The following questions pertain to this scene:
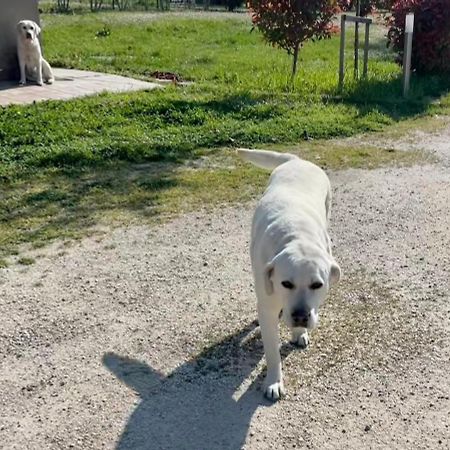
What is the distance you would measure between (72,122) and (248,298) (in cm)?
496

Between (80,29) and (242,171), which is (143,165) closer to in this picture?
(242,171)

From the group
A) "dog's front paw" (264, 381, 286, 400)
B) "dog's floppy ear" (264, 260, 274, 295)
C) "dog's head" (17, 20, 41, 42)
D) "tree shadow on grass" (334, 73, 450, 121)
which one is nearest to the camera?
"dog's floppy ear" (264, 260, 274, 295)

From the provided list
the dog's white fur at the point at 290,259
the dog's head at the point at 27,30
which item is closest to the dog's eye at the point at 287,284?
the dog's white fur at the point at 290,259

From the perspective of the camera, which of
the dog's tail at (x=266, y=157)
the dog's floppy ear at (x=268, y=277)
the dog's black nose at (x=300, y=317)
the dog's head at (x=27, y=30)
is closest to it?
the dog's black nose at (x=300, y=317)

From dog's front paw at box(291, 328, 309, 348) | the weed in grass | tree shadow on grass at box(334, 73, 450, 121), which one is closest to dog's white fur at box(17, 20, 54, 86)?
tree shadow on grass at box(334, 73, 450, 121)

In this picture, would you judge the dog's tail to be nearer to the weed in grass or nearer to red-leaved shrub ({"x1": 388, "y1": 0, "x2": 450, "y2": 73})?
the weed in grass

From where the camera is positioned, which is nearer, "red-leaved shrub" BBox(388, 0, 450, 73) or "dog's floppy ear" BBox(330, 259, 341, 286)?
"dog's floppy ear" BBox(330, 259, 341, 286)

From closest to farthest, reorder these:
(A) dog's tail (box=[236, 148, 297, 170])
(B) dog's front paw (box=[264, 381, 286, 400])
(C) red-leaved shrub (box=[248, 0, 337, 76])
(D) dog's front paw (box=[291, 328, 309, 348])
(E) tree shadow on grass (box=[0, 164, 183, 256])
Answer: (B) dog's front paw (box=[264, 381, 286, 400]), (D) dog's front paw (box=[291, 328, 309, 348]), (A) dog's tail (box=[236, 148, 297, 170]), (E) tree shadow on grass (box=[0, 164, 183, 256]), (C) red-leaved shrub (box=[248, 0, 337, 76])

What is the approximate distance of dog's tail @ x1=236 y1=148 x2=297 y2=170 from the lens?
482 cm

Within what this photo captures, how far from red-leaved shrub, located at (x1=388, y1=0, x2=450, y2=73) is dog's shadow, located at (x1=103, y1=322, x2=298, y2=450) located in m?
9.92

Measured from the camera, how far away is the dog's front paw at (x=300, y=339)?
4113 millimetres

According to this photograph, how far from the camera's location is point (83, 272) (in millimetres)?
5039

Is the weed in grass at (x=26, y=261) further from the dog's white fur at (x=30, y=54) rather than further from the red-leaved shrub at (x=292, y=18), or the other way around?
the red-leaved shrub at (x=292, y=18)

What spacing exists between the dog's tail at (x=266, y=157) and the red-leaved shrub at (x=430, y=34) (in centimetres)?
879
